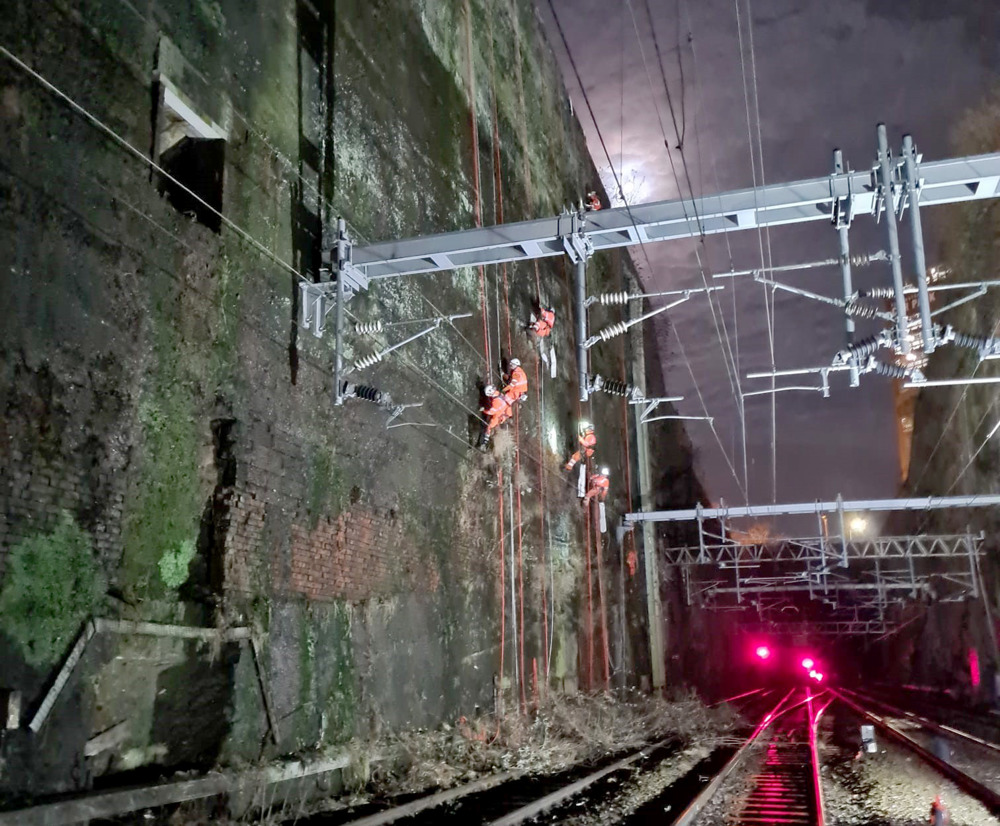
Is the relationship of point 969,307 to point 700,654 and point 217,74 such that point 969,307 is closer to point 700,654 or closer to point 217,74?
point 700,654

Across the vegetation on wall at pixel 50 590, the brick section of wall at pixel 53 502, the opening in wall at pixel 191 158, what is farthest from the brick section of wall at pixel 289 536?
the opening in wall at pixel 191 158

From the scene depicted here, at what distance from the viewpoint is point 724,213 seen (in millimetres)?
8312

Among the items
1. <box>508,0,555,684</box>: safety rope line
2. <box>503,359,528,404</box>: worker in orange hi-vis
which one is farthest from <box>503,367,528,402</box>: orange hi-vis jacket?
<box>508,0,555,684</box>: safety rope line

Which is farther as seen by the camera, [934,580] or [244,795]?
[934,580]

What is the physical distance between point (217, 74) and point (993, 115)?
1970 centimetres

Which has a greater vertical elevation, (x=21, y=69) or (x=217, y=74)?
(x=217, y=74)

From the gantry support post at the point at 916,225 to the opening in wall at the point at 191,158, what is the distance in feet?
21.1

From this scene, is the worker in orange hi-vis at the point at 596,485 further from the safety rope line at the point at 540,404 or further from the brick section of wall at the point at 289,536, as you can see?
the brick section of wall at the point at 289,536

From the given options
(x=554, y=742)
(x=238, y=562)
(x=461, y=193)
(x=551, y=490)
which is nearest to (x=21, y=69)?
(x=238, y=562)

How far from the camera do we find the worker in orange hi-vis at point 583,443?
20156 mm

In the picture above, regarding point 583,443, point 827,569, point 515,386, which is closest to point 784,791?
point 515,386

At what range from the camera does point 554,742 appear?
1430cm

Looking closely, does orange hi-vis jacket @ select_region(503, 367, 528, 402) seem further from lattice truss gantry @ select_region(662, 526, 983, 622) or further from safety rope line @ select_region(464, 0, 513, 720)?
lattice truss gantry @ select_region(662, 526, 983, 622)

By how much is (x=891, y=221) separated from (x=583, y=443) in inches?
521
